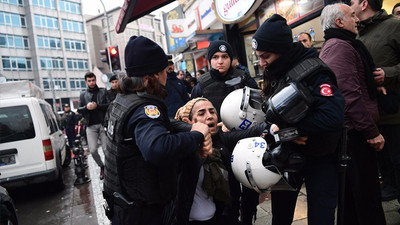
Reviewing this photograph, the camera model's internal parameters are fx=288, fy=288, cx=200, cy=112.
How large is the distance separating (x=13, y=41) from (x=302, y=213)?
53.1 m

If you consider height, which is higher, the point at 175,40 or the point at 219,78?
the point at 175,40

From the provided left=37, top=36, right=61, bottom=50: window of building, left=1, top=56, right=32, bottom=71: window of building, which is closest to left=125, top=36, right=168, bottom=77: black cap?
left=1, top=56, right=32, bottom=71: window of building

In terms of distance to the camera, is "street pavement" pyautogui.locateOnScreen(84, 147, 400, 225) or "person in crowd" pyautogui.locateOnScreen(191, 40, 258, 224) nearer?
"street pavement" pyautogui.locateOnScreen(84, 147, 400, 225)

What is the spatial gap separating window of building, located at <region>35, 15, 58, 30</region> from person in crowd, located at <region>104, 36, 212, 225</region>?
54.3 metres

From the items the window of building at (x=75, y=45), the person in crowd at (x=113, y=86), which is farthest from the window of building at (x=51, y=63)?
the person in crowd at (x=113, y=86)

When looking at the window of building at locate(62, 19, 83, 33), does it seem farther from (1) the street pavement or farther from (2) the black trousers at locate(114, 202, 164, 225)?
(2) the black trousers at locate(114, 202, 164, 225)

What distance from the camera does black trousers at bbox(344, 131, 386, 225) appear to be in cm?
225

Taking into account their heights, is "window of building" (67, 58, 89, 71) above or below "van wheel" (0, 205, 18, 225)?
above

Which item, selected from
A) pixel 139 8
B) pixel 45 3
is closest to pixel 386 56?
pixel 139 8

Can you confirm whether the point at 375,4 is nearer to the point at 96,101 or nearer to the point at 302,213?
the point at 302,213

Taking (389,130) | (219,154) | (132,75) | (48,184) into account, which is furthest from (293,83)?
(48,184)

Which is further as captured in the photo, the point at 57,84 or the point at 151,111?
the point at 57,84

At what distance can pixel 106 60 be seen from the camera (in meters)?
10.9

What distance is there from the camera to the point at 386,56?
2.50 metres
